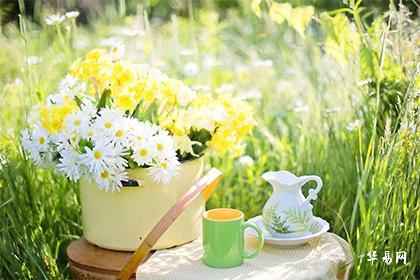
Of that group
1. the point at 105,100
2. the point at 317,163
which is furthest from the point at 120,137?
the point at 317,163

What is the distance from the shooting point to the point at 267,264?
1.79 m

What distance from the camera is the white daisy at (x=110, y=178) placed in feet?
5.75

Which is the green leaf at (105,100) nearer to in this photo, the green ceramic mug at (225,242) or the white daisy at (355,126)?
the green ceramic mug at (225,242)

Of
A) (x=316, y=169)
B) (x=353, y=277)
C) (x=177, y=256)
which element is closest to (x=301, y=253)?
(x=353, y=277)

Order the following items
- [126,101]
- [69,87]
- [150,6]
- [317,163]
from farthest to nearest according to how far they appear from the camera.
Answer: [150,6] < [317,163] < [69,87] < [126,101]

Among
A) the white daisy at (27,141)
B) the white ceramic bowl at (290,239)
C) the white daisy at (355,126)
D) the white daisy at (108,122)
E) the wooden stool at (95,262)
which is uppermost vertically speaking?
the white daisy at (108,122)

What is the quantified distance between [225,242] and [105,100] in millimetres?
462

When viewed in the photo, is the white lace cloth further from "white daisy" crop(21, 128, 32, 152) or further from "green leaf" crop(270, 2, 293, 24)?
"green leaf" crop(270, 2, 293, 24)

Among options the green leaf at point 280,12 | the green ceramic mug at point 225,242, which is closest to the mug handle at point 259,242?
the green ceramic mug at point 225,242

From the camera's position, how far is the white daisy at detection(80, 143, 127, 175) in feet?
5.70

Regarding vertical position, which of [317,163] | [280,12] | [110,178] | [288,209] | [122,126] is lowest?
[317,163]

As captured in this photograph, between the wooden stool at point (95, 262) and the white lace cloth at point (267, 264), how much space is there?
0.08 m

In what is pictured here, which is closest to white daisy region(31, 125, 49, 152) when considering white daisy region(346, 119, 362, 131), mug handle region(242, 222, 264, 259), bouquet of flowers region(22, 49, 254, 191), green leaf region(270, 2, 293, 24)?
bouquet of flowers region(22, 49, 254, 191)

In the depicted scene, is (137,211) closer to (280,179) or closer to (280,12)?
(280,179)
